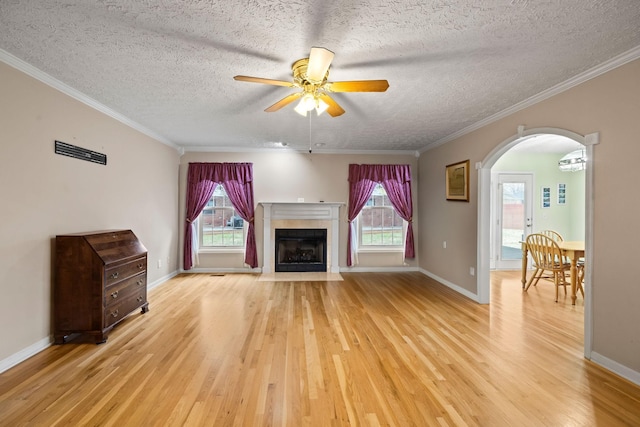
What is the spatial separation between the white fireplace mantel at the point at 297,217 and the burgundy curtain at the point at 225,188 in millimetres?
255

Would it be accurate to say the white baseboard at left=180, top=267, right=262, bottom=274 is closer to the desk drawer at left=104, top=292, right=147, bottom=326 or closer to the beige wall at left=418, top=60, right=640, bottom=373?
the desk drawer at left=104, top=292, right=147, bottom=326

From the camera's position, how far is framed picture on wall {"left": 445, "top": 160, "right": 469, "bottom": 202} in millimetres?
4426

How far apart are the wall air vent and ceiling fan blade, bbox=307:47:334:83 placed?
8.58 feet

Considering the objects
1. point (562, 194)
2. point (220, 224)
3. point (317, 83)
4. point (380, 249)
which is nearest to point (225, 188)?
point (220, 224)

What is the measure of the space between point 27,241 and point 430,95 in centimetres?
406

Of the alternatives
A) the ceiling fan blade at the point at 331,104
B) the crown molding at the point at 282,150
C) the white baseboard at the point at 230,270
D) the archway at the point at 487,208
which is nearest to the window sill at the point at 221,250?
the white baseboard at the point at 230,270

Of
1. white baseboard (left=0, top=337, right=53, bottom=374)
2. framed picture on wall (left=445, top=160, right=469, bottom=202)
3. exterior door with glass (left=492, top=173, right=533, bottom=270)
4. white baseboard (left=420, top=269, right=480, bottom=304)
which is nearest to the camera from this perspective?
white baseboard (left=0, top=337, right=53, bottom=374)

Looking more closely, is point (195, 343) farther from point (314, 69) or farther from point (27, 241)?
point (314, 69)

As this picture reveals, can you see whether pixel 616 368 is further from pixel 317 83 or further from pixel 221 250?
pixel 221 250

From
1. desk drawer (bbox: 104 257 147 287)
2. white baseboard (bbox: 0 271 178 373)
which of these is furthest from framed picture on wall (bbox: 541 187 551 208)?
white baseboard (bbox: 0 271 178 373)

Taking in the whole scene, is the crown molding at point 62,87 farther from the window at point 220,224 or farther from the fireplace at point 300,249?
the fireplace at point 300,249

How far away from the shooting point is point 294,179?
19.8 feet

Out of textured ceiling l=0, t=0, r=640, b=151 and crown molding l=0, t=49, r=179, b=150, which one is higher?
textured ceiling l=0, t=0, r=640, b=151

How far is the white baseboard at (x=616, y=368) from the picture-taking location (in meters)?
2.22
